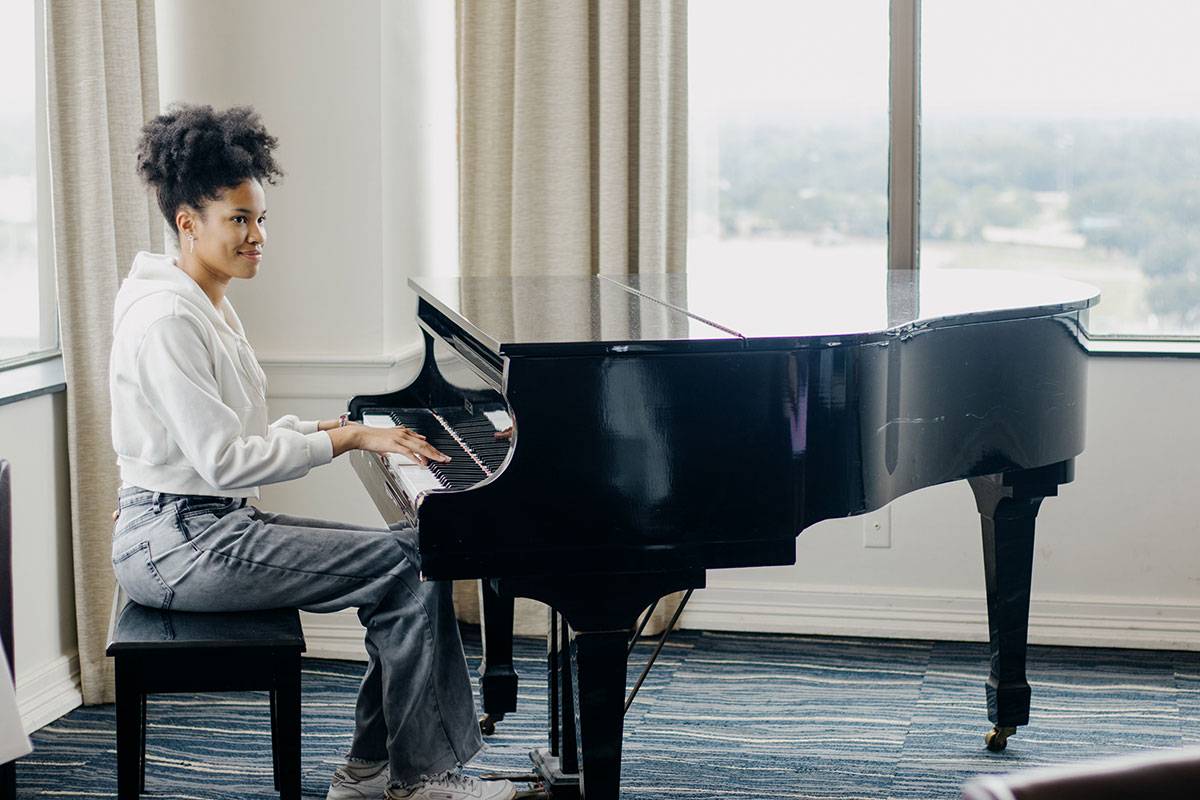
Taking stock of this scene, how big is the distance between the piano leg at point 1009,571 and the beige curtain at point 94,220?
1.95 meters

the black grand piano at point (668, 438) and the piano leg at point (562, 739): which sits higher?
the black grand piano at point (668, 438)

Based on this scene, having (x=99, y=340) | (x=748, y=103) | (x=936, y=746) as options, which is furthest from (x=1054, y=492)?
(x=99, y=340)

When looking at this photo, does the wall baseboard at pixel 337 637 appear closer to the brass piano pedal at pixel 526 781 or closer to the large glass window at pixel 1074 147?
the brass piano pedal at pixel 526 781

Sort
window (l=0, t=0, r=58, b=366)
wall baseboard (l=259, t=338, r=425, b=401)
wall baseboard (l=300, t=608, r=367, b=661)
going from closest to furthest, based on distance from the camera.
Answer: window (l=0, t=0, r=58, b=366), wall baseboard (l=259, t=338, r=425, b=401), wall baseboard (l=300, t=608, r=367, b=661)

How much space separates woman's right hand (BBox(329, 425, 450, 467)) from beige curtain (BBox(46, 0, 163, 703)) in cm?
106

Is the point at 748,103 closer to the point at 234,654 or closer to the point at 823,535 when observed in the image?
the point at 823,535

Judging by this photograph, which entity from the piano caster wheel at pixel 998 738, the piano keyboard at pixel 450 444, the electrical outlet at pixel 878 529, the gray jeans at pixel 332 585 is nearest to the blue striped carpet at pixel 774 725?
the piano caster wheel at pixel 998 738

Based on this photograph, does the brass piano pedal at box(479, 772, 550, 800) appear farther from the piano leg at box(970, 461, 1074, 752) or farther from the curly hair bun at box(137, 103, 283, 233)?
the curly hair bun at box(137, 103, 283, 233)

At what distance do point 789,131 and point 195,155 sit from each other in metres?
2.02

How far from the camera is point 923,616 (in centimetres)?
396

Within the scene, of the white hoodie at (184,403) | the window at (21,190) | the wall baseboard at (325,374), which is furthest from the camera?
the wall baseboard at (325,374)

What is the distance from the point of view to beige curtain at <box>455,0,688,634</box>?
148 inches

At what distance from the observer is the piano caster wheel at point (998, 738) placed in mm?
3082

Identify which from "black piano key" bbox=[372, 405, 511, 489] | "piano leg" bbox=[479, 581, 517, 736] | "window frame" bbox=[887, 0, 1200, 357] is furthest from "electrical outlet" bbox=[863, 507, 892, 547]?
"black piano key" bbox=[372, 405, 511, 489]
